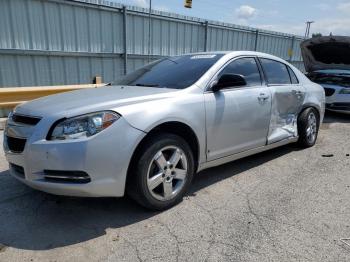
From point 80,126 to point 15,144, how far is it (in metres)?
0.72

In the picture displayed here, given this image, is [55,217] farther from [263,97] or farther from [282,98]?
[282,98]

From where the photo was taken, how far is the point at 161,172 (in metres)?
3.07

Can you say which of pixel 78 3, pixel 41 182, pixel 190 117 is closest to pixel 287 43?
pixel 78 3

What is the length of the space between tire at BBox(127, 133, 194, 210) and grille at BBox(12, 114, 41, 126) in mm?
915

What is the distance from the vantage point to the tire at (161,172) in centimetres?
289

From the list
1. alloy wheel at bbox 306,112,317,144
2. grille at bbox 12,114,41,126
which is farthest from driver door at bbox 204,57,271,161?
grille at bbox 12,114,41,126

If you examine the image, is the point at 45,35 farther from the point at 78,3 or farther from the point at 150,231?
the point at 150,231

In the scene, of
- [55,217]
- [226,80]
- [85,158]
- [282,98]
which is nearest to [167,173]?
[85,158]

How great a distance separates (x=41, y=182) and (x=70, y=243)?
1.82ft

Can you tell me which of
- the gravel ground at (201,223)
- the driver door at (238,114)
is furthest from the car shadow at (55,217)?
the driver door at (238,114)

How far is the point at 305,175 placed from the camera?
13.8 feet

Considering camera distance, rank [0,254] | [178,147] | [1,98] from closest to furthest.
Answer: [0,254], [178,147], [1,98]

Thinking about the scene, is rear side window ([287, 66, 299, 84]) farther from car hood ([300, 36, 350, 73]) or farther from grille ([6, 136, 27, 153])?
grille ([6, 136, 27, 153])

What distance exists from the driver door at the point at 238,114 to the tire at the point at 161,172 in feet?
1.30
